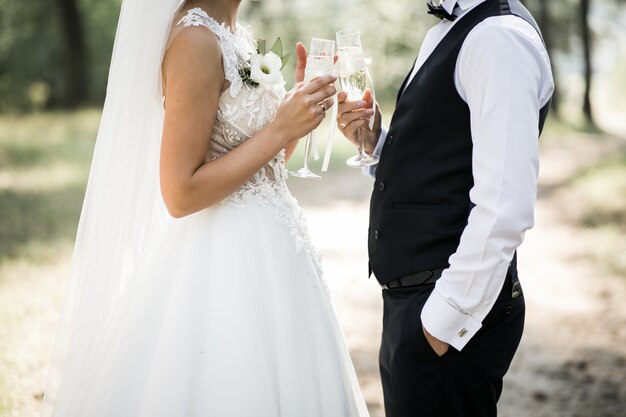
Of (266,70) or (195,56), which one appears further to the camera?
(266,70)

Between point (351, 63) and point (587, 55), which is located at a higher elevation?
point (351, 63)

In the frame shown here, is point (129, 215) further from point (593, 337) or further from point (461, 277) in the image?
point (593, 337)

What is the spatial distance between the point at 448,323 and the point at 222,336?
81 centimetres

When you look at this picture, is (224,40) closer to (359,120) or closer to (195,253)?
(359,120)

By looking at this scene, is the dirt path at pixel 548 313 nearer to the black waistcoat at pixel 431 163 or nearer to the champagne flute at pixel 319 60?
the black waistcoat at pixel 431 163

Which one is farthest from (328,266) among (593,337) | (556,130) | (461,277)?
(556,130)

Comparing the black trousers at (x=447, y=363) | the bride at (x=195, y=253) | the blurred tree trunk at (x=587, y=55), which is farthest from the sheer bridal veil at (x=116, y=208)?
the blurred tree trunk at (x=587, y=55)

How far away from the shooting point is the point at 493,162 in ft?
7.03

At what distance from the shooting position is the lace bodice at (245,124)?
8.53 feet

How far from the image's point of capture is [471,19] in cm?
230

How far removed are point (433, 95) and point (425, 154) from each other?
20 centimetres

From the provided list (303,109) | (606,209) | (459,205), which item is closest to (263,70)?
(303,109)

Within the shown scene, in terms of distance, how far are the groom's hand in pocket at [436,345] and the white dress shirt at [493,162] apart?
40 millimetres

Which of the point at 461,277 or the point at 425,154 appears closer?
the point at 461,277
